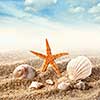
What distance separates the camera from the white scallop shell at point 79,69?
4.11 meters

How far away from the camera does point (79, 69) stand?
4152mm

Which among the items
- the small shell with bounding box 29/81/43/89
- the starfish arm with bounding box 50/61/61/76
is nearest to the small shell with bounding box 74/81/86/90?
the small shell with bounding box 29/81/43/89

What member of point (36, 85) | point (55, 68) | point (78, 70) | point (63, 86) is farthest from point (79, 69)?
point (36, 85)

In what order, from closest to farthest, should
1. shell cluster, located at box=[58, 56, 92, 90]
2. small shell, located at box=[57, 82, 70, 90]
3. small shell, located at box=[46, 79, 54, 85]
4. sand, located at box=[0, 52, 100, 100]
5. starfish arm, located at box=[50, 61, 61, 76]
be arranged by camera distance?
sand, located at box=[0, 52, 100, 100] < small shell, located at box=[57, 82, 70, 90] < small shell, located at box=[46, 79, 54, 85] < shell cluster, located at box=[58, 56, 92, 90] < starfish arm, located at box=[50, 61, 61, 76]

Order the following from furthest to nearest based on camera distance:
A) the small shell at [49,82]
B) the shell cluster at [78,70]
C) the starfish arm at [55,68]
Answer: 1. the starfish arm at [55,68]
2. the shell cluster at [78,70]
3. the small shell at [49,82]

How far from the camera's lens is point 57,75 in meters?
4.32

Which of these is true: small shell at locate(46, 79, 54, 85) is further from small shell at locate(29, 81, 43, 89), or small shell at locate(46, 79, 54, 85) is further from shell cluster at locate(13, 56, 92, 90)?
small shell at locate(29, 81, 43, 89)

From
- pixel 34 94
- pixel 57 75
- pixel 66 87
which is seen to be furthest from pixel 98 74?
pixel 34 94

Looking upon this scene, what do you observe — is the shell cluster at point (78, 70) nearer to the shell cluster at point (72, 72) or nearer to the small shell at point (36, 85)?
the shell cluster at point (72, 72)

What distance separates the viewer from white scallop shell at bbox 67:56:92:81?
4115 millimetres

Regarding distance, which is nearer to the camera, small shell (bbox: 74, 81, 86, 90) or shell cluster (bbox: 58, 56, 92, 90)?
small shell (bbox: 74, 81, 86, 90)

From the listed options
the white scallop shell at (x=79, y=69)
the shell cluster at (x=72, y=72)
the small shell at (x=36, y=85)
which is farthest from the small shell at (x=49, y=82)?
the white scallop shell at (x=79, y=69)

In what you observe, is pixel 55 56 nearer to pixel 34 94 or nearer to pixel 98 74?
pixel 98 74

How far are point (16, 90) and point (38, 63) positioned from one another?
1348 mm
